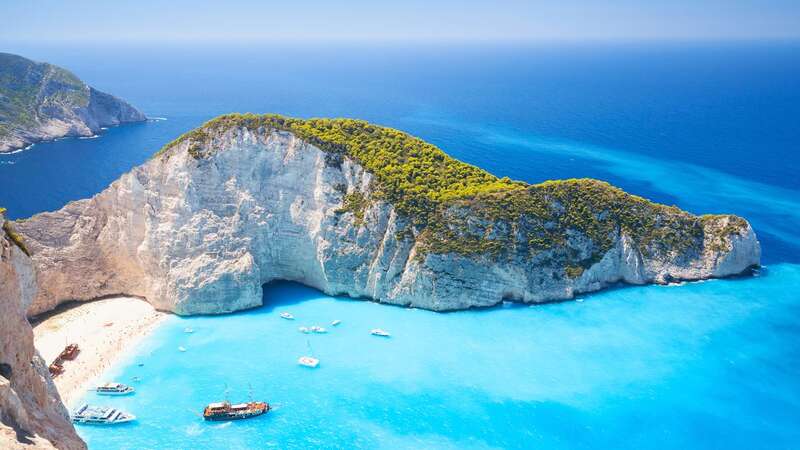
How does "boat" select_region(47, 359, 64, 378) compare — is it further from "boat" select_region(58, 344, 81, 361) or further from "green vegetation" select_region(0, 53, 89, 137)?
"green vegetation" select_region(0, 53, 89, 137)

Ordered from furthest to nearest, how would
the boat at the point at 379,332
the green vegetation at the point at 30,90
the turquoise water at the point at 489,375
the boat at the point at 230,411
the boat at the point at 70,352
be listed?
the green vegetation at the point at 30,90, the boat at the point at 379,332, the boat at the point at 70,352, the boat at the point at 230,411, the turquoise water at the point at 489,375

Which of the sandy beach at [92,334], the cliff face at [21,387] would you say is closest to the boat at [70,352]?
the sandy beach at [92,334]

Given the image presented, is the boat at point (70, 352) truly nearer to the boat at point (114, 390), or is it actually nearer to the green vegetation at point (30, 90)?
the boat at point (114, 390)

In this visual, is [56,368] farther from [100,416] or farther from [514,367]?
[514,367]

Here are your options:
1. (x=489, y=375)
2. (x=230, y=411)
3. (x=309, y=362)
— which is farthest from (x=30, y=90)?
(x=489, y=375)

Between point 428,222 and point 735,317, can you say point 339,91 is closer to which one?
point 428,222

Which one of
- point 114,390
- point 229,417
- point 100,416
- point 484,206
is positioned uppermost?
point 484,206

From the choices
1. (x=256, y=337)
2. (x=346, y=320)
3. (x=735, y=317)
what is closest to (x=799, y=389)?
(x=735, y=317)
